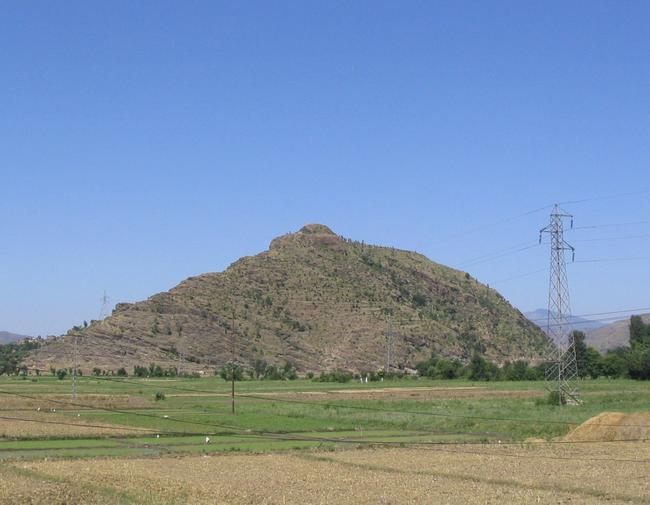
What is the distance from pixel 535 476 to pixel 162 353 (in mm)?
137199

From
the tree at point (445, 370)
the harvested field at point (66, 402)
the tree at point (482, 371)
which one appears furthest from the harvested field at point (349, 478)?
the tree at point (445, 370)

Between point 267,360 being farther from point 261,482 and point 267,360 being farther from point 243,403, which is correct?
point 261,482

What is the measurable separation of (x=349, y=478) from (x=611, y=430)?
23889 mm

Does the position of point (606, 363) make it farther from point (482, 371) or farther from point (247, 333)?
point (247, 333)

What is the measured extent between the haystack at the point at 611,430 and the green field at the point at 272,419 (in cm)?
226

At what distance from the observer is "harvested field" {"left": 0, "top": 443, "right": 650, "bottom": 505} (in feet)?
94.1

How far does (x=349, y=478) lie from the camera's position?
3438 cm

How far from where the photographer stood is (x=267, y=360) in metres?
172

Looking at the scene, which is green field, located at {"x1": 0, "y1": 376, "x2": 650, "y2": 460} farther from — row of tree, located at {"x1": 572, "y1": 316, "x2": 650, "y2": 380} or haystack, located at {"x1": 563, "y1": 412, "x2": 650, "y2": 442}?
row of tree, located at {"x1": 572, "y1": 316, "x2": 650, "y2": 380}

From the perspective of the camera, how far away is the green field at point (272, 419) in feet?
161

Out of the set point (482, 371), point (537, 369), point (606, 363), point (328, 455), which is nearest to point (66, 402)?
point (328, 455)

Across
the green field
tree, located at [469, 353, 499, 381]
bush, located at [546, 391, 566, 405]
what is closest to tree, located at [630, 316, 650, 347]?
tree, located at [469, 353, 499, 381]

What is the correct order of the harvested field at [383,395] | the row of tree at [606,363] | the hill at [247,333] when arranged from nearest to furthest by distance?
the harvested field at [383,395], the row of tree at [606,363], the hill at [247,333]

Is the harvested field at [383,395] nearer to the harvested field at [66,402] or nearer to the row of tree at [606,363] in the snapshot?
the harvested field at [66,402]
